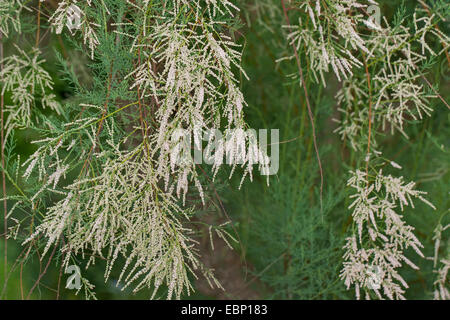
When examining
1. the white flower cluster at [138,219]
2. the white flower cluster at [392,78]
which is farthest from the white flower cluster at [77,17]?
the white flower cluster at [392,78]

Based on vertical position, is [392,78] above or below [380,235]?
above

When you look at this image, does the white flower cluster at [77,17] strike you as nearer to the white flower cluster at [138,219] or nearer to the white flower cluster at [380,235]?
the white flower cluster at [138,219]

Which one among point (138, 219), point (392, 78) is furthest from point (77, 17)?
point (392, 78)

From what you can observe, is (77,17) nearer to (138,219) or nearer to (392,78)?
(138,219)

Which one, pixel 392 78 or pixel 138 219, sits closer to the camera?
pixel 138 219

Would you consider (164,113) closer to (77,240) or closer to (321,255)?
(77,240)

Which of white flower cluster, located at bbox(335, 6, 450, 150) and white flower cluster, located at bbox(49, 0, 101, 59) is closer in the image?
white flower cluster, located at bbox(49, 0, 101, 59)

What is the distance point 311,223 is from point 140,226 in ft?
1.82

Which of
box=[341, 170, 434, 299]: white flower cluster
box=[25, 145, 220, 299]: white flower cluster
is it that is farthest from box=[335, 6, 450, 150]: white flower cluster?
box=[25, 145, 220, 299]: white flower cluster

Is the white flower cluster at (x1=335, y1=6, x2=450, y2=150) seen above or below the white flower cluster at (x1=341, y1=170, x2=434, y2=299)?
above

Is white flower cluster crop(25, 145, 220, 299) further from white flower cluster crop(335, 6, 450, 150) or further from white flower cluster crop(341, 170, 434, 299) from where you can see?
white flower cluster crop(335, 6, 450, 150)

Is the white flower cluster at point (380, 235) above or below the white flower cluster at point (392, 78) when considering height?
below

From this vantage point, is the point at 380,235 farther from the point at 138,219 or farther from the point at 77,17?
the point at 77,17
